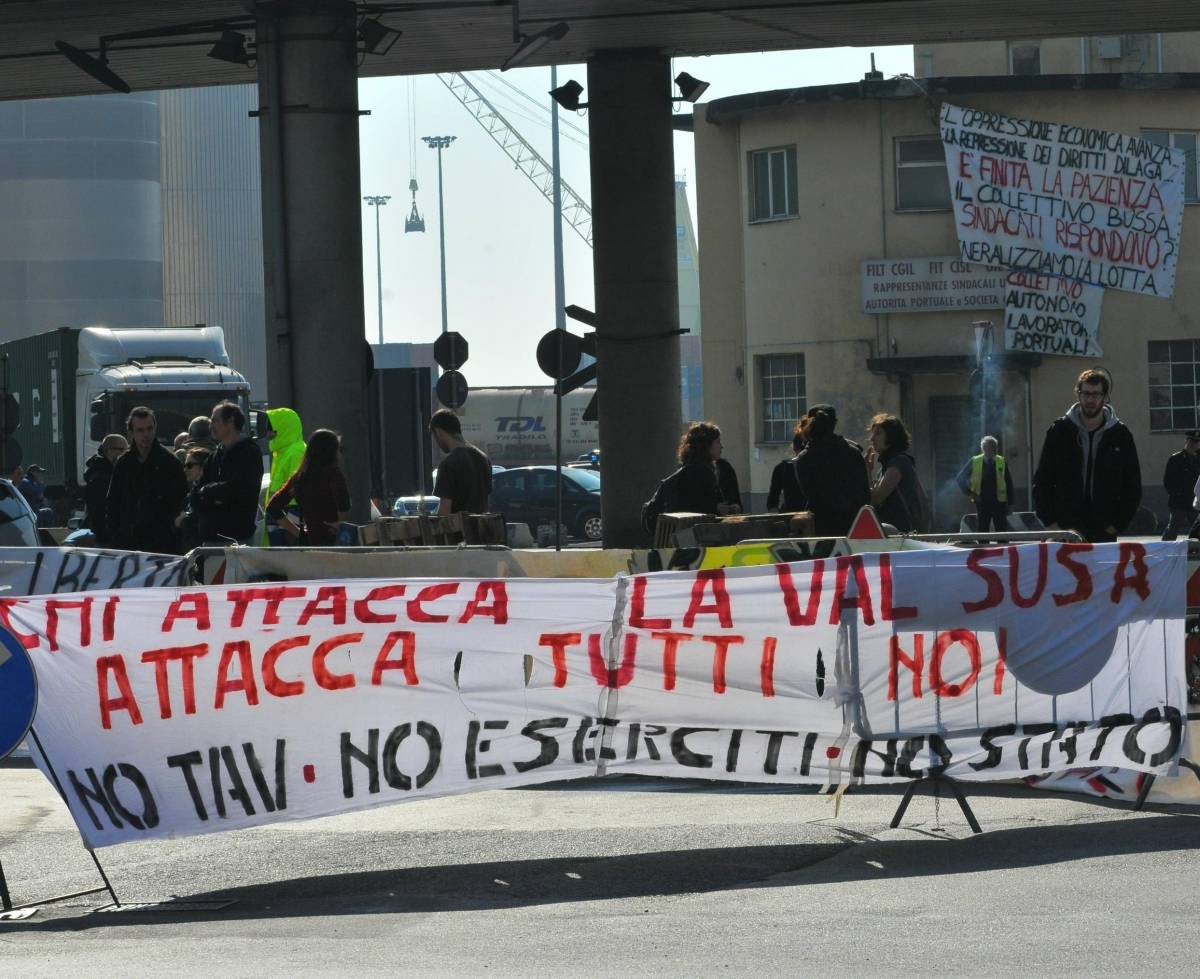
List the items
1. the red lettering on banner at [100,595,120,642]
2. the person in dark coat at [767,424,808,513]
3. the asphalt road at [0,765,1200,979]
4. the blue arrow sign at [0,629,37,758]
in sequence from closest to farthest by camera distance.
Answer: the asphalt road at [0,765,1200,979]
the blue arrow sign at [0,629,37,758]
the red lettering on banner at [100,595,120,642]
the person in dark coat at [767,424,808,513]

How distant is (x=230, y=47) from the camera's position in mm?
20391

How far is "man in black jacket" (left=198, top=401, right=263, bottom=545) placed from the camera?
13.4 meters

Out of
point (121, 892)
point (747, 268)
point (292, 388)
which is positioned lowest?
point (121, 892)

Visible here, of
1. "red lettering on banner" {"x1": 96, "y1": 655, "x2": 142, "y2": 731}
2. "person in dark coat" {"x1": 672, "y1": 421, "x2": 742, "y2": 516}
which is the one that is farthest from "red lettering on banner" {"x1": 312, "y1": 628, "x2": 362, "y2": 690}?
"person in dark coat" {"x1": 672, "y1": 421, "x2": 742, "y2": 516}

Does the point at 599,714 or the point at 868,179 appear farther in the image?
the point at 868,179

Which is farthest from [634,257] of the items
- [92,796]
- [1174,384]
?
[1174,384]

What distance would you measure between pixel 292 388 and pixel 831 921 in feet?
45.2

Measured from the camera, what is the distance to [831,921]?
7.02 metres

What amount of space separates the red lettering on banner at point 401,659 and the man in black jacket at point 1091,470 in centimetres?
476

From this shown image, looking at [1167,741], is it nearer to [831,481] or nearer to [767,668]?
[767,668]

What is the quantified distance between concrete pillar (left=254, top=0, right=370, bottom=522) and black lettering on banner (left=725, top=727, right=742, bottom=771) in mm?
11579

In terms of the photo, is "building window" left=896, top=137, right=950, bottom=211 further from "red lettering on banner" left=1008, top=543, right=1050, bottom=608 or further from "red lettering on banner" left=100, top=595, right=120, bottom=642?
"red lettering on banner" left=100, top=595, right=120, bottom=642

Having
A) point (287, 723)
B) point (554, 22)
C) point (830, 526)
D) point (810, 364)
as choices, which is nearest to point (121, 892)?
point (287, 723)

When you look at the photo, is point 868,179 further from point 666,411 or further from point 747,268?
point 666,411
